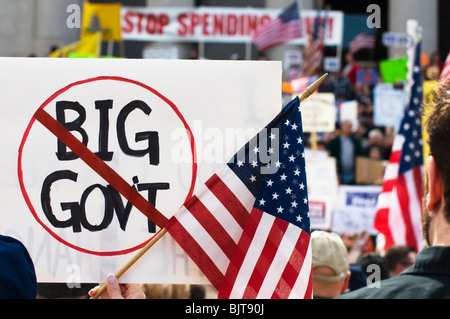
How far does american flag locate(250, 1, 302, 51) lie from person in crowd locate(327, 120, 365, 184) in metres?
3.41

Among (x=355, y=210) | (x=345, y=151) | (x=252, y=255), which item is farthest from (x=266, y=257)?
(x=345, y=151)

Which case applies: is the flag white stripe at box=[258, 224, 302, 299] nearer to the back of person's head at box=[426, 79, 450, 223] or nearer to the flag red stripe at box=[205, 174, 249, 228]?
the flag red stripe at box=[205, 174, 249, 228]

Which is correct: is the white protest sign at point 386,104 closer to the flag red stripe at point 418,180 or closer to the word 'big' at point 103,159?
the flag red stripe at point 418,180

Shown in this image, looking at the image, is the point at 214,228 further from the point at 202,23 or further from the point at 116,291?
the point at 202,23

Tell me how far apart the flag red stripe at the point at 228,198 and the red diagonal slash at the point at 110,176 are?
228 millimetres

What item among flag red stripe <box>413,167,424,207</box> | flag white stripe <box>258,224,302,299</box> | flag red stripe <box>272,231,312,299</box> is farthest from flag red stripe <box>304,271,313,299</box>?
flag red stripe <box>413,167,424,207</box>

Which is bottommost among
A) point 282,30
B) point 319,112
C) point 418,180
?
point 418,180

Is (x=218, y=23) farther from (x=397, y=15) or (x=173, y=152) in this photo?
(x=173, y=152)

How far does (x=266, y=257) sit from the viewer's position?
10.7ft

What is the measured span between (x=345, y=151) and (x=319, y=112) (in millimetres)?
1227

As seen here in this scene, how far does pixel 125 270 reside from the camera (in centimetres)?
328

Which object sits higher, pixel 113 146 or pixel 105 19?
pixel 105 19

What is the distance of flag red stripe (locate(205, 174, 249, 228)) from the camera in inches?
133

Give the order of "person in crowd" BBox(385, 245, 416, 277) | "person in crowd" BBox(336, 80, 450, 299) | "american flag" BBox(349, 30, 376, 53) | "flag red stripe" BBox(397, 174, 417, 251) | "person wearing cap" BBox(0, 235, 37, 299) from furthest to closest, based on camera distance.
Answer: "american flag" BBox(349, 30, 376, 53) → "flag red stripe" BBox(397, 174, 417, 251) → "person in crowd" BBox(385, 245, 416, 277) → "person wearing cap" BBox(0, 235, 37, 299) → "person in crowd" BBox(336, 80, 450, 299)
